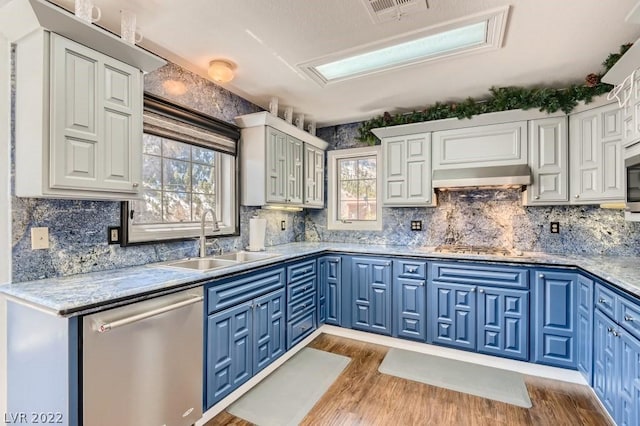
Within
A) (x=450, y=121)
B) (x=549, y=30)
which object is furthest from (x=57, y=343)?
(x=450, y=121)

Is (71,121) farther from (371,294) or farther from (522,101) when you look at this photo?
(522,101)

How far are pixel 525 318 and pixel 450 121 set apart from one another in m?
1.87

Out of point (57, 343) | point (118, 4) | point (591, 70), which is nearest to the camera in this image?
point (57, 343)

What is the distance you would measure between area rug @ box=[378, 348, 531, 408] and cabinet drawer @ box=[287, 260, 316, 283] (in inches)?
40.1

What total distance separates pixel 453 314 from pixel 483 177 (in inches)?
50.2

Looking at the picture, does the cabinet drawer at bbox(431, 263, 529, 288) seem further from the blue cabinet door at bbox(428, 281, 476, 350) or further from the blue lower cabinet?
the blue lower cabinet

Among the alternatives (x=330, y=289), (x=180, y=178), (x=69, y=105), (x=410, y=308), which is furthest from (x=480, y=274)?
(x=69, y=105)

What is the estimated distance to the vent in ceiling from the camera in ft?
5.74

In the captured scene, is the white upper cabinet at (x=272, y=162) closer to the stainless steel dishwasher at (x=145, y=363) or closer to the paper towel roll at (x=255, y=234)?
the paper towel roll at (x=255, y=234)

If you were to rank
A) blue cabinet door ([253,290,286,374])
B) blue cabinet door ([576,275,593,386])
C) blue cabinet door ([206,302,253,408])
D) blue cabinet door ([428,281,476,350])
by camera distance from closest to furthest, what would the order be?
blue cabinet door ([206,302,253,408]) < blue cabinet door ([576,275,593,386]) < blue cabinet door ([253,290,286,374]) < blue cabinet door ([428,281,476,350])

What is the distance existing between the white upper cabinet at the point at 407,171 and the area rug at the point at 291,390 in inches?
66.6

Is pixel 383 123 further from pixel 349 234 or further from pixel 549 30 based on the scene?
pixel 549 30

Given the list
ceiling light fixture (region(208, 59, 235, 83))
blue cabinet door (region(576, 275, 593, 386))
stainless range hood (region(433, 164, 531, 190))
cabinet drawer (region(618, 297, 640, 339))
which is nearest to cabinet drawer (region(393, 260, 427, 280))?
stainless range hood (region(433, 164, 531, 190))

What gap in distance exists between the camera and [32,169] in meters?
1.55
